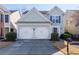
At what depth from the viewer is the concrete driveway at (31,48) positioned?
53.5ft

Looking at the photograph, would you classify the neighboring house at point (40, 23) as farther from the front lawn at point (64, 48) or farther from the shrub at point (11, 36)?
the front lawn at point (64, 48)

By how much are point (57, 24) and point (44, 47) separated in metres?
0.89

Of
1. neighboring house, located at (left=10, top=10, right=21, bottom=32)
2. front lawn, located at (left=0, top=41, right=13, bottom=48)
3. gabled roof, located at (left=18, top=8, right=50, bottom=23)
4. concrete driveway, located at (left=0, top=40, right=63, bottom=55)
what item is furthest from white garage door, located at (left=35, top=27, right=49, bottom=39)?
front lawn, located at (left=0, top=41, right=13, bottom=48)

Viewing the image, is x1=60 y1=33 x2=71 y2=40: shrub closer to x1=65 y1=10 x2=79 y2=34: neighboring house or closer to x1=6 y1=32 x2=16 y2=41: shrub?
x1=65 y1=10 x2=79 y2=34: neighboring house

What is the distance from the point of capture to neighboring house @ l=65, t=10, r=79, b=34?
53.5ft

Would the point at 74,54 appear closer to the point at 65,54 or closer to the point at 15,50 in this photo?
the point at 65,54

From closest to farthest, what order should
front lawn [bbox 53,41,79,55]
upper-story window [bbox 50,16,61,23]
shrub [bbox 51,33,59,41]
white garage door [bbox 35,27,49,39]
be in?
1. front lawn [bbox 53,41,79,55]
2. shrub [bbox 51,33,59,41]
3. upper-story window [bbox 50,16,61,23]
4. white garage door [bbox 35,27,49,39]

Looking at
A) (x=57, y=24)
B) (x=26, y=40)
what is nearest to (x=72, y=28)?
(x=57, y=24)

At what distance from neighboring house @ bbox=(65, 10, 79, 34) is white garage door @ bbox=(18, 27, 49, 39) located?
0.79 meters

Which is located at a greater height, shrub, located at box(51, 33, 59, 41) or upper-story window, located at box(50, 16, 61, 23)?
upper-story window, located at box(50, 16, 61, 23)

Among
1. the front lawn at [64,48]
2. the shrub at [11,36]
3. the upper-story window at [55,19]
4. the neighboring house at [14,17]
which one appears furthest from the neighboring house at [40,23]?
the front lawn at [64,48]

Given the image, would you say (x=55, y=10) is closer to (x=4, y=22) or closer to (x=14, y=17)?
(x=14, y=17)

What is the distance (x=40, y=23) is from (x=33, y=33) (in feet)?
1.48
